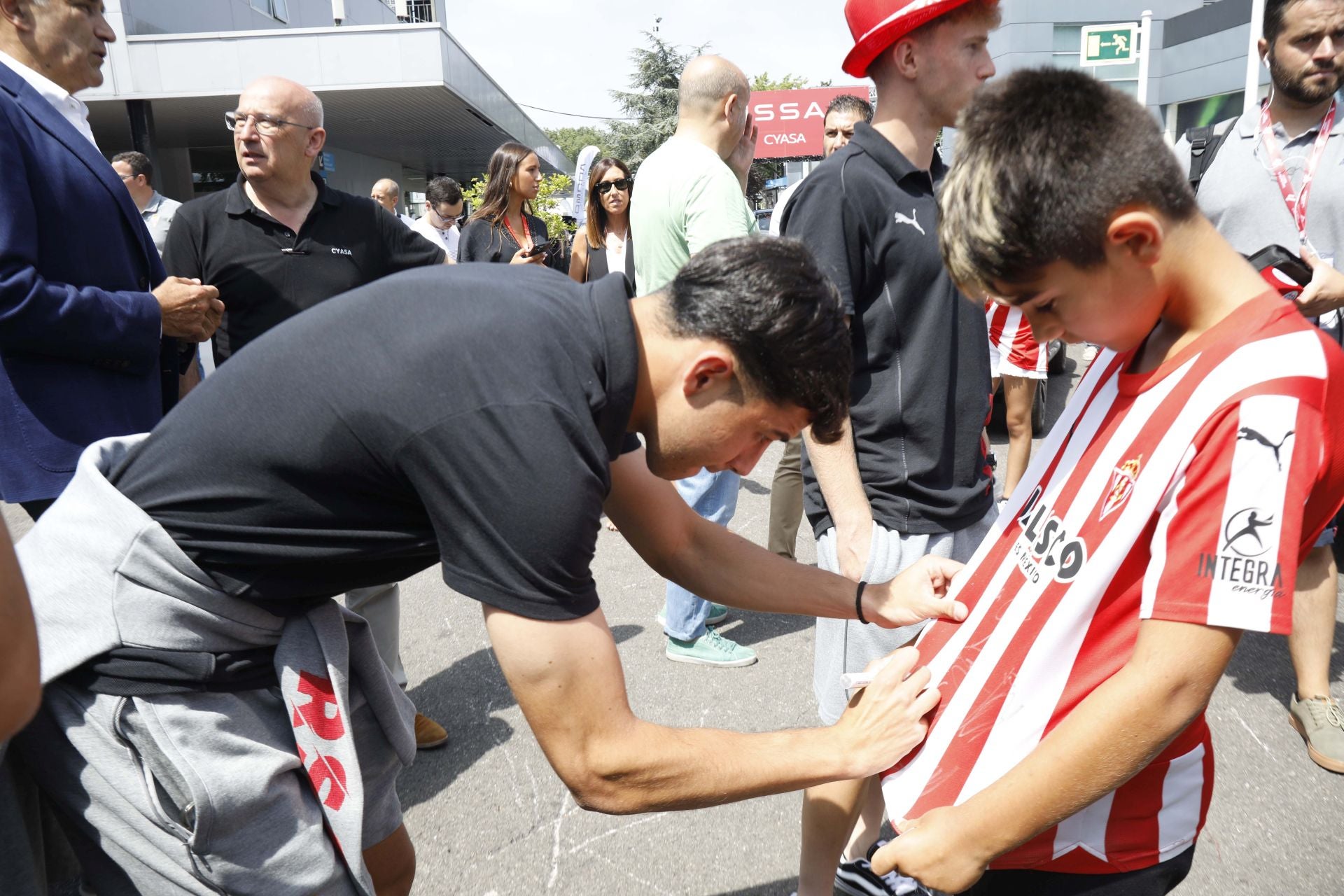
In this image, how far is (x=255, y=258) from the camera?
328 centimetres

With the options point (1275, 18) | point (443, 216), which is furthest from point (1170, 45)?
point (1275, 18)

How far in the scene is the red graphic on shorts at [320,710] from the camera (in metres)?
1.45

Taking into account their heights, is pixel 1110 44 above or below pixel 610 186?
above

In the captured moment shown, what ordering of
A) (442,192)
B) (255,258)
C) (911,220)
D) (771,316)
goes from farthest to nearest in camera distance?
1. (442,192)
2. (255,258)
3. (911,220)
4. (771,316)

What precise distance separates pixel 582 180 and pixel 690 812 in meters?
5.96

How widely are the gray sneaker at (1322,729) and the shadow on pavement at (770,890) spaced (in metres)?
1.70

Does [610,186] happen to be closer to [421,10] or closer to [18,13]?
[18,13]

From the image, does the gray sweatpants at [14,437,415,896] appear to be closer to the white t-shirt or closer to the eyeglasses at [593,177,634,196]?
the eyeglasses at [593,177,634,196]

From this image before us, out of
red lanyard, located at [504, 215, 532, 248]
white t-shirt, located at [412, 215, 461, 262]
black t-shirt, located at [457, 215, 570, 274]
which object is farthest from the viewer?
white t-shirt, located at [412, 215, 461, 262]

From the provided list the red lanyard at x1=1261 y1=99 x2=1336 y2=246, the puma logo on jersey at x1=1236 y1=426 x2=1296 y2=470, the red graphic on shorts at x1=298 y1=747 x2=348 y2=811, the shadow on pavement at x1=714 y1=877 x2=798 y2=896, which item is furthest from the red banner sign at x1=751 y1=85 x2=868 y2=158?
the puma logo on jersey at x1=1236 y1=426 x2=1296 y2=470

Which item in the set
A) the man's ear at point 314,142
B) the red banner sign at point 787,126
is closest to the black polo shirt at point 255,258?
the man's ear at point 314,142

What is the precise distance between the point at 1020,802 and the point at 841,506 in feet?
3.09

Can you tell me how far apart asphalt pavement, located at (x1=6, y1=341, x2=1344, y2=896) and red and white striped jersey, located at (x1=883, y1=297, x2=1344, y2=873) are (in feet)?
4.27

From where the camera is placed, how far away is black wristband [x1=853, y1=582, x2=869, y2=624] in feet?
6.04
